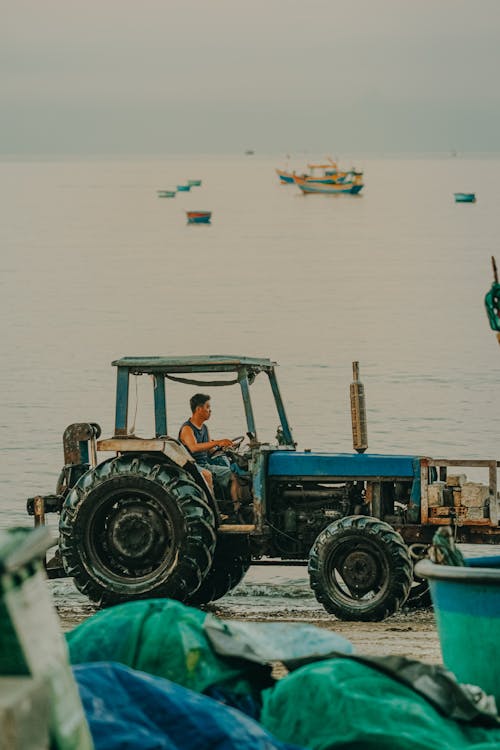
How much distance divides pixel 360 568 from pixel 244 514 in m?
1.06

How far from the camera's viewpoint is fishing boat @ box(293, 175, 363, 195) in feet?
526

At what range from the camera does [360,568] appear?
13.4 m

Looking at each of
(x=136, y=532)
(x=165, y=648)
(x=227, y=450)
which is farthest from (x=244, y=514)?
(x=165, y=648)

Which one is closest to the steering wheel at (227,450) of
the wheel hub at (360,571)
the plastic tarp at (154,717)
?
the wheel hub at (360,571)

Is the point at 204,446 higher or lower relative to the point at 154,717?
higher

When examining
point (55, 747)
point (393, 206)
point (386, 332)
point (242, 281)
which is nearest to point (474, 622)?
point (55, 747)

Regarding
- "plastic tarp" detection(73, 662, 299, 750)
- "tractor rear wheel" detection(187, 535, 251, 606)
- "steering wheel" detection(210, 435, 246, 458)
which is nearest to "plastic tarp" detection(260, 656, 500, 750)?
"plastic tarp" detection(73, 662, 299, 750)

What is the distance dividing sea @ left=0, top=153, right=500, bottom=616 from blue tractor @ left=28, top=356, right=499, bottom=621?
1.44m

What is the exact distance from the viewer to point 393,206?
160m

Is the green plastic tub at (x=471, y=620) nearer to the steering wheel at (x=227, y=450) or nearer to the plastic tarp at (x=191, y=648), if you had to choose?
the plastic tarp at (x=191, y=648)

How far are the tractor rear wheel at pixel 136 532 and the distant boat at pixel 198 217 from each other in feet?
362

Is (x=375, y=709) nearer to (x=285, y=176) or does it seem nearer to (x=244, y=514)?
(x=244, y=514)

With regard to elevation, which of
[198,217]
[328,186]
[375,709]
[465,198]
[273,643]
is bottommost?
[375,709]

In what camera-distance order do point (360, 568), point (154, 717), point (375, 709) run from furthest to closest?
point (360, 568) < point (375, 709) < point (154, 717)
